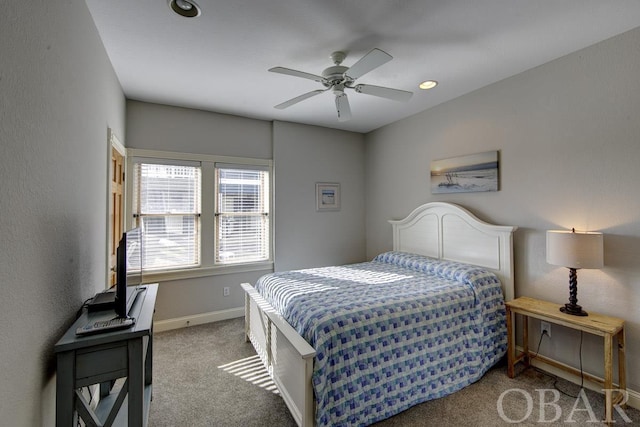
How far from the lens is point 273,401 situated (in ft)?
7.11

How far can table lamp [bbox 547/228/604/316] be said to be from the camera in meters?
2.07

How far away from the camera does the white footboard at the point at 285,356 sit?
1712 millimetres

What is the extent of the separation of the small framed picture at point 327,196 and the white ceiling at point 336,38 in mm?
1662

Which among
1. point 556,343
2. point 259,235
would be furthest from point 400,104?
point 556,343

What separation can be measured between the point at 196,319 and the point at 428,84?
3.78m

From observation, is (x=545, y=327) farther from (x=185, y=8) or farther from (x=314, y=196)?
(x=185, y=8)

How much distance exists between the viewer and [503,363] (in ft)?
8.69

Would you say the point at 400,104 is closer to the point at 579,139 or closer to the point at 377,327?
the point at 579,139

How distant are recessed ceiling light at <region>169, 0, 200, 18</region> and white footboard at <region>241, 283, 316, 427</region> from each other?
2149 millimetres

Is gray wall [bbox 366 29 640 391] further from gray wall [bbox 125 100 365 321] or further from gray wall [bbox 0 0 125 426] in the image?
gray wall [bbox 0 0 125 426]

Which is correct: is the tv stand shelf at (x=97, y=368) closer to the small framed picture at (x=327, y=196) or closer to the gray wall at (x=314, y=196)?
the gray wall at (x=314, y=196)

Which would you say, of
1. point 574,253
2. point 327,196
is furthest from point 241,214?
point 574,253

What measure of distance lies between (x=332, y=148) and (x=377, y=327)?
3.14 meters

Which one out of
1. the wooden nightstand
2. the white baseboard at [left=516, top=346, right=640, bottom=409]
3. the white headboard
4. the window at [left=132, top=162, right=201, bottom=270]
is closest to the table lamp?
the wooden nightstand
